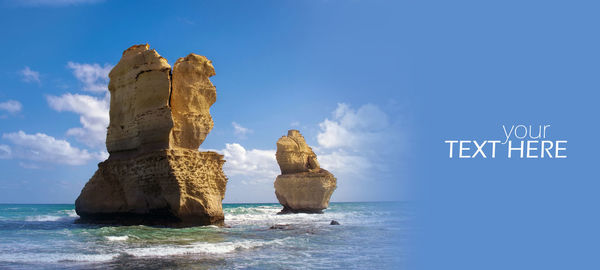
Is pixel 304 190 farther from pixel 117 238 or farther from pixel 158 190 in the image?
pixel 117 238

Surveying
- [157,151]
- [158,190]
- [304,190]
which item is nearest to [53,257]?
[158,190]

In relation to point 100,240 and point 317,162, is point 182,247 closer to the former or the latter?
point 100,240

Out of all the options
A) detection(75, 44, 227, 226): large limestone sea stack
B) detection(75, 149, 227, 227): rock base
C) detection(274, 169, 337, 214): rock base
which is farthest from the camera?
detection(274, 169, 337, 214): rock base

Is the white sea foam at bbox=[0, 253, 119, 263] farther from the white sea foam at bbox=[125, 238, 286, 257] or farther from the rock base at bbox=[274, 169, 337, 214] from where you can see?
the rock base at bbox=[274, 169, 337, 214]

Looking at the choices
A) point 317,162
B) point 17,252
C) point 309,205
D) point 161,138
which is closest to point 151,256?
point 17,252

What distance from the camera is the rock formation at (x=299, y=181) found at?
33931mm

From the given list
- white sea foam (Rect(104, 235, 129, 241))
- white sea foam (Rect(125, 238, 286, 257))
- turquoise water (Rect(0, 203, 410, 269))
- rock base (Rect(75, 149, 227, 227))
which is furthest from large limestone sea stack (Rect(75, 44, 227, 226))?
white sea foam (Rect(125, 238, 286, 257))

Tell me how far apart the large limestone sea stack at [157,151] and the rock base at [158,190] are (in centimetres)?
4

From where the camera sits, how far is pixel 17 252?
1038cm

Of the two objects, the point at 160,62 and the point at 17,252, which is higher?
the point at 160,62

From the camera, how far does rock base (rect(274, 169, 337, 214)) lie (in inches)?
1335

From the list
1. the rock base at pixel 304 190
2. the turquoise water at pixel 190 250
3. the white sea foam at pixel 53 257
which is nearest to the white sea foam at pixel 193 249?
the turquoise water at pixel 190 250

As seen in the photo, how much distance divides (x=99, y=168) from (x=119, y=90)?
12.7ft

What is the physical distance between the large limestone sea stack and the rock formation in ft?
49.6
